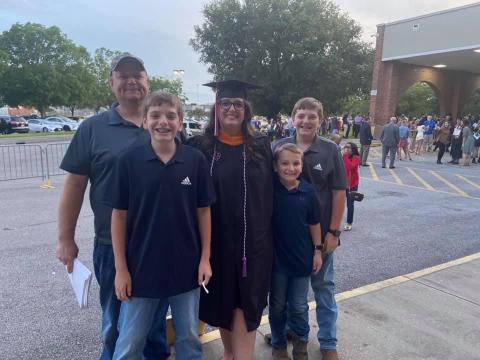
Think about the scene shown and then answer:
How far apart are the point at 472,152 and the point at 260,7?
18074 millimetres

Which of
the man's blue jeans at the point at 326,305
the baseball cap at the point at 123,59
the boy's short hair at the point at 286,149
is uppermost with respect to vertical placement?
the baseball cap at the point at 123,59

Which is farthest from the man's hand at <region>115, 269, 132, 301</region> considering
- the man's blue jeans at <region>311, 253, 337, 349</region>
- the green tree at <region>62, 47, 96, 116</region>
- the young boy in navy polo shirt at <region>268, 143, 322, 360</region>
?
the green tree at <region>62, 47, 96, 116</region>

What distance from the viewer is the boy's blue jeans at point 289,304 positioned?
2773mm

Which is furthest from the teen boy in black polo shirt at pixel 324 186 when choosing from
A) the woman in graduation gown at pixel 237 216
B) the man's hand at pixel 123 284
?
the man's hand at pixel 123 284

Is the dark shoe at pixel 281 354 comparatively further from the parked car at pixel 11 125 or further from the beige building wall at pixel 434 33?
the parked car at pixel 11 125

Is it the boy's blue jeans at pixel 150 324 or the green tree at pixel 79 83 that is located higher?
the green tree at pixel 79 83

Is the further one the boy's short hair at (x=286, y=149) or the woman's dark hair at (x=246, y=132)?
the boy's short hair at (x=286, y=149)

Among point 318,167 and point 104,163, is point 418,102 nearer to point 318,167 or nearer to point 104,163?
point 318,167

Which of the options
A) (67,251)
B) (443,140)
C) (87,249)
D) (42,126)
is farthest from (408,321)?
(42,126)

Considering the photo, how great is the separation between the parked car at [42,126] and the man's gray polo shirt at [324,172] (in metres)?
38.1

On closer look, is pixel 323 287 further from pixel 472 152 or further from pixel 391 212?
pixel 472 152

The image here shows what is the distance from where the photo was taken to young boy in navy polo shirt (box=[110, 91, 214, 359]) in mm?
2082

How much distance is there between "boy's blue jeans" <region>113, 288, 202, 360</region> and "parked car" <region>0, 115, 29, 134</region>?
3466 cm

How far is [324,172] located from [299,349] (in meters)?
1.27
